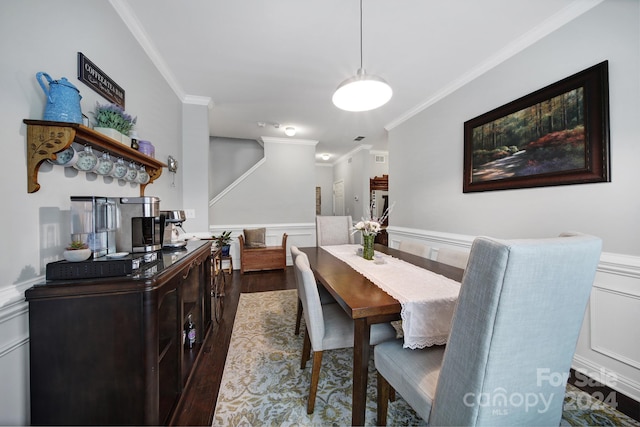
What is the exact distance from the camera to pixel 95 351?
98 cm

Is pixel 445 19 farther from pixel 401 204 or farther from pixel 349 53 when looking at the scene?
pixel 401 204

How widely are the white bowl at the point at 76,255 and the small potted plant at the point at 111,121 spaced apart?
2.35ft

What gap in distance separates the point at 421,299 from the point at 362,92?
4.78ft

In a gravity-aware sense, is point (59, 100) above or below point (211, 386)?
above

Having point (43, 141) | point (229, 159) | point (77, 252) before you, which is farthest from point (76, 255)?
point (229, 159)

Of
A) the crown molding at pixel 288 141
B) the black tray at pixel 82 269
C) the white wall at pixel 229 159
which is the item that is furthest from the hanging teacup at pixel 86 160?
the white wall at pixel 229 159

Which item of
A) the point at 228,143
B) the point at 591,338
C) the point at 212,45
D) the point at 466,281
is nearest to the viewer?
the point at 466,281

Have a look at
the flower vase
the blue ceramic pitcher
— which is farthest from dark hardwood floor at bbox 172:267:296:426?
the blue ceramic pitcher

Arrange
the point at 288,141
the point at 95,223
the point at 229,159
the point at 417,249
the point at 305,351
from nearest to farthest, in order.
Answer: the point at 95,223 → the point at 305,351 → the point at 417,249 → the point at 288,141 → the point at 229,159

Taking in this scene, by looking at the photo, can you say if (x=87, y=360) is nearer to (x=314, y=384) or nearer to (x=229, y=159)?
(x=314, y=384)

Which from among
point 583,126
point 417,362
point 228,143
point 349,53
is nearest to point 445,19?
point 349,53

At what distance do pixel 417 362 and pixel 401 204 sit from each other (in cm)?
304

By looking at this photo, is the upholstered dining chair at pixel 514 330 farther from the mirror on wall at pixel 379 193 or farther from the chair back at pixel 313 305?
the mirror on wall at pixel 379 193

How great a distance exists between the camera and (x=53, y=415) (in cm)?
97
